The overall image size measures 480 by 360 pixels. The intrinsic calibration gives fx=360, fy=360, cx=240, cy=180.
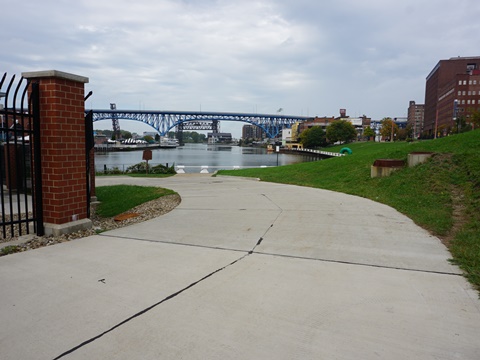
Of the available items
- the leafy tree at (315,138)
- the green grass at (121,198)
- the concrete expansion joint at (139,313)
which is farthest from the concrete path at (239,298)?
the leafy tree at (315,138)

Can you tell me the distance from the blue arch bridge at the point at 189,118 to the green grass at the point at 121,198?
404 feet

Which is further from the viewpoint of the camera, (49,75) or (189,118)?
(189,118)

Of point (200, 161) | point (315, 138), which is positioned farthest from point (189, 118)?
point (200, 161)

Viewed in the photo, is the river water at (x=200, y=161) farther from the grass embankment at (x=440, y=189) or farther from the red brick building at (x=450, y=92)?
the red brick building at (x=450, y=92)

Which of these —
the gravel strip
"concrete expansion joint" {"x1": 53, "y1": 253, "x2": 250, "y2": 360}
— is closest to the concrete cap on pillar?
the gravel strip

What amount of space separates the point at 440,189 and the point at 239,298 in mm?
7627

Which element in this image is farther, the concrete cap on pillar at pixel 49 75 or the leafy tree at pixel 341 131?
the leafy tree at pixel 341 131

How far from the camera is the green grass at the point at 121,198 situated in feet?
28.6

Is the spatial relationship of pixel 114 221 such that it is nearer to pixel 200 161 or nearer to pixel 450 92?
pixel 200 161

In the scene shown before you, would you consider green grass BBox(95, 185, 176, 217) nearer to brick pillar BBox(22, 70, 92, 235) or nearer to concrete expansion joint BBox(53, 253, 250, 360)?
brick pillar BBox(22, 70, 92, 235)

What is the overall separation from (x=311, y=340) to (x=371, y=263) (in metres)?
2.13

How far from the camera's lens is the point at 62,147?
5.49 m

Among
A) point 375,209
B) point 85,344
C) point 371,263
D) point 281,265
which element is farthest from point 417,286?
point 375,209

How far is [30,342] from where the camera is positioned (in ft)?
8.82
